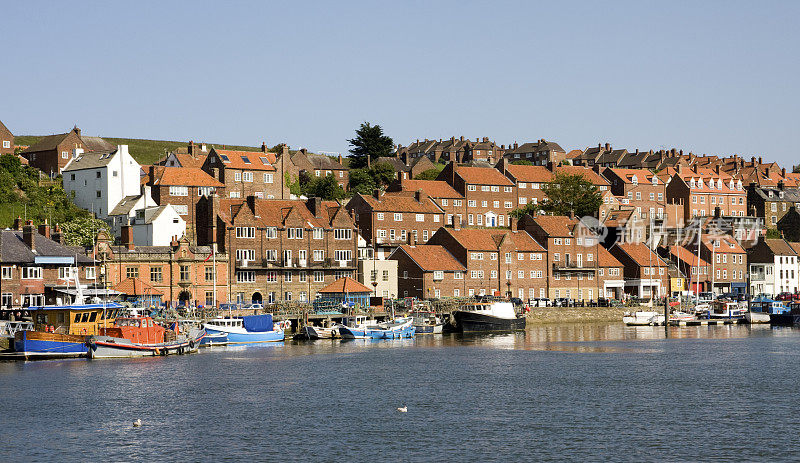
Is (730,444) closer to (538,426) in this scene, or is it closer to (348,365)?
(538,426)

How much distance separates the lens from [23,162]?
145 metres

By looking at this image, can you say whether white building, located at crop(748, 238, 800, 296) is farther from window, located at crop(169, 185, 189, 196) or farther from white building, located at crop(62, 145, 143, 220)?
white building, located at crop(62, 145, 143, 220)

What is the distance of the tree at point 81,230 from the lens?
375ft

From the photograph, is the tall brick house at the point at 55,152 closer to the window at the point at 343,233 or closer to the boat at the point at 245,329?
the window at the point at 343,233

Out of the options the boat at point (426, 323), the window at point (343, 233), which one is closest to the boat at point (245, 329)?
the boat at point (426, 323)

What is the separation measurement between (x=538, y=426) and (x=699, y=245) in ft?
333

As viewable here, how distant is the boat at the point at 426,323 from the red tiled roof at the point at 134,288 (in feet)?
88.0

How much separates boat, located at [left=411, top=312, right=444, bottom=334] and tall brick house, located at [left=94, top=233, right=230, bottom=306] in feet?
66.2

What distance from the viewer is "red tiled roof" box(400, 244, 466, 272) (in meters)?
122

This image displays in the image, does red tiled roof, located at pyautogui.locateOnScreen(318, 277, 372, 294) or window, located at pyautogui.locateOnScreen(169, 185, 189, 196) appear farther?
window, located at pyautogui.locateOnScreen(169, 185, 189, 196)

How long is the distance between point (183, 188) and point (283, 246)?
1945 cm

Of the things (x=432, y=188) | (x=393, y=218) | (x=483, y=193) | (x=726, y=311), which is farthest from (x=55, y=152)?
(x=726, y=311)

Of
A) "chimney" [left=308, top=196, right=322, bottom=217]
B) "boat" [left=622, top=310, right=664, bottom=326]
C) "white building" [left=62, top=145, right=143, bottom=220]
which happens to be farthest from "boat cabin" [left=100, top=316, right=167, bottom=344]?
"boat" [left=622, top=310, right=664, bottom=326]

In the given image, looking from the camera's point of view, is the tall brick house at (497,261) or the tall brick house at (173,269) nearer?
the tall brick house at (173,269)
